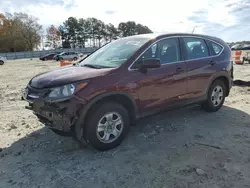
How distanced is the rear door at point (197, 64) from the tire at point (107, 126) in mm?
1686

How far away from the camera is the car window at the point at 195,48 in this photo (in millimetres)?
4531

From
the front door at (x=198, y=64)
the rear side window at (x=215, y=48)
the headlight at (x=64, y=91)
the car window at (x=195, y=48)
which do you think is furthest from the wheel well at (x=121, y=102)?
the rear side window at (x=215, y=48)

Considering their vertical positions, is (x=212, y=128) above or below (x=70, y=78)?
below

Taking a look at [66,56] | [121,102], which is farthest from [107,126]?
[66,56]

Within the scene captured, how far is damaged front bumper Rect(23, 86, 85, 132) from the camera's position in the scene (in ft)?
10.2

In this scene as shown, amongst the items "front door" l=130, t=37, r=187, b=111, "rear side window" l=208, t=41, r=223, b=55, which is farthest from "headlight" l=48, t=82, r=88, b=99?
"rear side window" l=208, t=41, r=223, b=55

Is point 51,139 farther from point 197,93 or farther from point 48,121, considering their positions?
point 197,93

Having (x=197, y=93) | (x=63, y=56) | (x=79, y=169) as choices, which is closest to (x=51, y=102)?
(x=79, y=169)

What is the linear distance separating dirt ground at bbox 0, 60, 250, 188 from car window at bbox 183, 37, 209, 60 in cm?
134

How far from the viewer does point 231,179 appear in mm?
2832

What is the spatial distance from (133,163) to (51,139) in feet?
5.42

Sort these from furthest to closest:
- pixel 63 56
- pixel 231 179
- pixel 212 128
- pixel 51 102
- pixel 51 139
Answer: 1. pixel 63 56
2. pixel 212 128
3. pixel 51 139
4. pixel 51 102
5. pixel 231 179

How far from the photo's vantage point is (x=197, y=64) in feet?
15.1

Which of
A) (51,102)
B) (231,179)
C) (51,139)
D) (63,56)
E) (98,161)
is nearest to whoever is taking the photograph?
(231,179)
